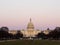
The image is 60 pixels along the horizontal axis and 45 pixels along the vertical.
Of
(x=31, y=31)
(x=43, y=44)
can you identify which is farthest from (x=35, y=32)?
(x=43, y=44)

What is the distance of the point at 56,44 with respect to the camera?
147ft

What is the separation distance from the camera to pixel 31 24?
12344 centimetres

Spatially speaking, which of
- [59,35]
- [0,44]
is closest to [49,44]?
[0,44]

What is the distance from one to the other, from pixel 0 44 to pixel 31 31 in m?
80.3

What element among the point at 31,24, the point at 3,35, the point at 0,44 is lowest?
the point at 0,44

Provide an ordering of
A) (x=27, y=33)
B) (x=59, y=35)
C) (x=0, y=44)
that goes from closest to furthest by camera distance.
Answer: (x=0, y=44) → (x=59, y=35) → (x=27, y=33)

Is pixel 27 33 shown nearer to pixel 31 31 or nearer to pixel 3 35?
pixel 31 31

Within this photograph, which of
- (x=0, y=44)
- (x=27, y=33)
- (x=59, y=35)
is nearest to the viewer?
(x=0, y=44)

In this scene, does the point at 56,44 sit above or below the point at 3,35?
below

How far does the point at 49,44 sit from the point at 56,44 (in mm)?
1082

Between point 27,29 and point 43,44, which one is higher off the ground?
point 27,29

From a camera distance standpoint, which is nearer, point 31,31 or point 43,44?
point 43,44

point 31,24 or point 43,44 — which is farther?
point 31,24

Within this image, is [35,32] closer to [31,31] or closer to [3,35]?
[31,31]
